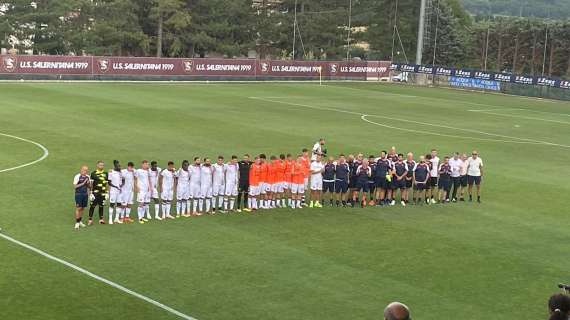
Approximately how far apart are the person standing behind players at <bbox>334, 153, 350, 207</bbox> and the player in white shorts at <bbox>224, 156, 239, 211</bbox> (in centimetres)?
327

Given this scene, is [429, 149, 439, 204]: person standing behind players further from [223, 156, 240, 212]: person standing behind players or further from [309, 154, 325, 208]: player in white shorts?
[223, 156, 240, 212]: person standing behind players

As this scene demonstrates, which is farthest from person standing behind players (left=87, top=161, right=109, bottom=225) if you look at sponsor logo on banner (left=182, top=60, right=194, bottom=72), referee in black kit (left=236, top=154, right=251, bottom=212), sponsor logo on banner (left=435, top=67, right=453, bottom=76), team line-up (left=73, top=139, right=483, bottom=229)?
sponsor logo on banner (left=435, top=67, right=453, bottom=76)

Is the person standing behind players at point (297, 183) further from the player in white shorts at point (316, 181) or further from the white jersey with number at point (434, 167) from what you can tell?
the white jersey with number at point (434, 167)

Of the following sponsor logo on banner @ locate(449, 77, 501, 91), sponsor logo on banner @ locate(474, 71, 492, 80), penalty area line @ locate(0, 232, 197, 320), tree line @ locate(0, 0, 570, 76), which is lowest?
penalty area line @ locate(0, 232, 197, 320)

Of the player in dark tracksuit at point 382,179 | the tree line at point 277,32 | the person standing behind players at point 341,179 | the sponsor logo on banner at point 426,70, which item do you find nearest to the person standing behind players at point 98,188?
the person standing behind players at point 341,179

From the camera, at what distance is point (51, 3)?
84250 millimetres

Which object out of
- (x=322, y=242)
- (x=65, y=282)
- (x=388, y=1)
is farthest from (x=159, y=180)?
(x=388, y=1)

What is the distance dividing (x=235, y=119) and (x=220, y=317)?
30.5m

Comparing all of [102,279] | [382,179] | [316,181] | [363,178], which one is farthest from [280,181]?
[102,279]

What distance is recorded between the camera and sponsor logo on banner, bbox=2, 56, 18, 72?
6000 cm

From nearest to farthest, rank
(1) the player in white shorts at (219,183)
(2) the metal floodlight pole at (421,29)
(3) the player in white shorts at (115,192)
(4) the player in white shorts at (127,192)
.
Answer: (3) the player in white shorts at (115,192) → (4) the player in white shorts at (127,192) → (1) the player in white shorts at (219,183) → (2) the metal floodlight pole at (421,29)

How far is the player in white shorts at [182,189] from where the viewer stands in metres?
22.6

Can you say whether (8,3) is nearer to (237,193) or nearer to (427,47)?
(427,47)

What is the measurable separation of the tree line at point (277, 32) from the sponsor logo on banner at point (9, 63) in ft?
69.1
